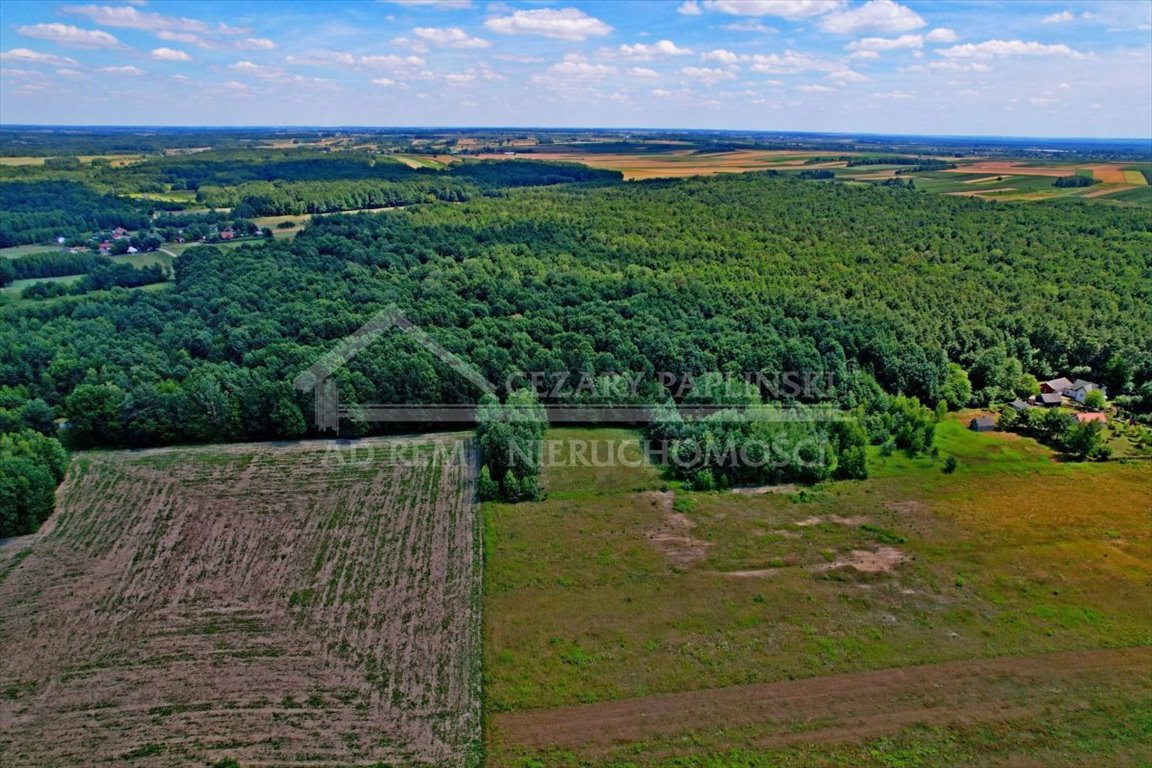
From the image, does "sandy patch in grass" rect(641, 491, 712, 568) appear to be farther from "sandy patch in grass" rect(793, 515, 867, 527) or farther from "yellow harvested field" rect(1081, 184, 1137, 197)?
"yellow harvested field" rect(1081, 184, 1137, 197)

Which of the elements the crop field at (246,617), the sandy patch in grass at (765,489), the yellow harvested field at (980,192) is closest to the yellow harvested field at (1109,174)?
the yellow harvested field at (980,192)

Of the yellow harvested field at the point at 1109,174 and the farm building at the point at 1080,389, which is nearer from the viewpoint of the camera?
the farm building at the point at 1080,389

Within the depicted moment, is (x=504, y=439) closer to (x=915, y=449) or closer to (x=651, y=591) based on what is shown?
(x=651, y=591)

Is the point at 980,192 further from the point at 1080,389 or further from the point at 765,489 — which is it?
the point at 765,489

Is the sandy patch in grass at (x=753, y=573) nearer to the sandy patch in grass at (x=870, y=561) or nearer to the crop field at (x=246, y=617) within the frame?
the sandy patch in grass at (x=870, y=561)

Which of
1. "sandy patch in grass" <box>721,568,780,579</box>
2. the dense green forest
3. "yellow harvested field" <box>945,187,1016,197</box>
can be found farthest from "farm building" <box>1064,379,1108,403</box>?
"yellow harvested field" <box>945,187,1016,197</box>
